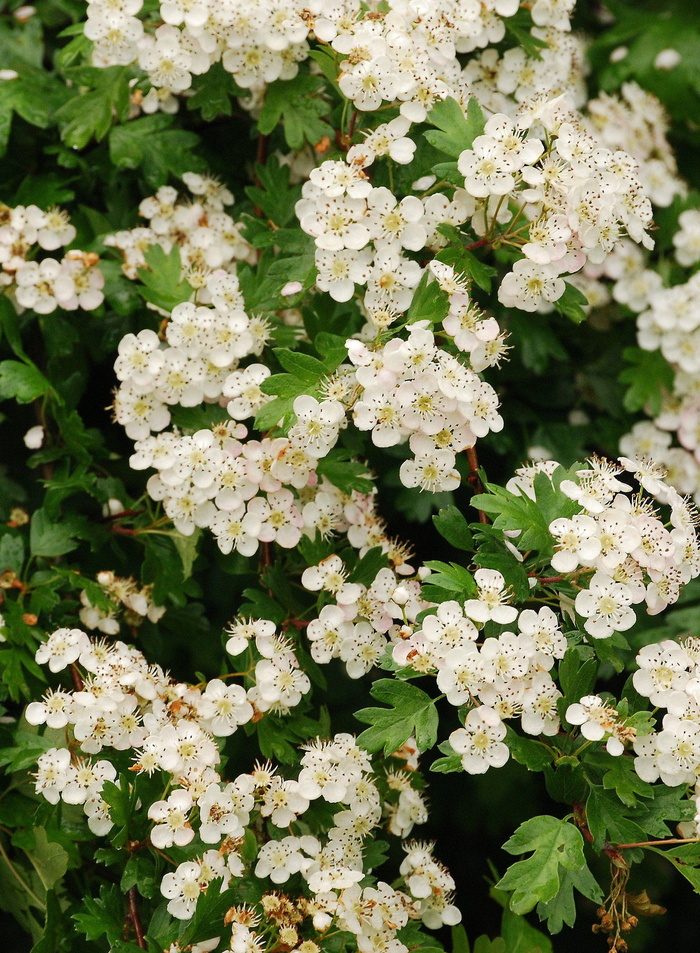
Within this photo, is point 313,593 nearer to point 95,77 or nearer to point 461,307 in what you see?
point 461,307

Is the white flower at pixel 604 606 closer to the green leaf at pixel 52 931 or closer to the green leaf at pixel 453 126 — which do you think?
the green leaf at pixel 453 126

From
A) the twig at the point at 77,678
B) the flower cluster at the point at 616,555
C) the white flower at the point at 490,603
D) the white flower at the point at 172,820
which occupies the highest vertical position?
the flower cluster at the point at 616,555

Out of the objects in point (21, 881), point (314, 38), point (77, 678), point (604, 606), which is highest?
point (314, 38)

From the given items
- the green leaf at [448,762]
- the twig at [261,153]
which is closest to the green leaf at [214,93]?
the twig at [261,153]

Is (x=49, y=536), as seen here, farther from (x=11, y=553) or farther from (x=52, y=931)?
(x=52, y=931)

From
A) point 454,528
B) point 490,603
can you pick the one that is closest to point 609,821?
point 490,603

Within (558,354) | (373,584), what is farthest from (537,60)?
(373,584)
